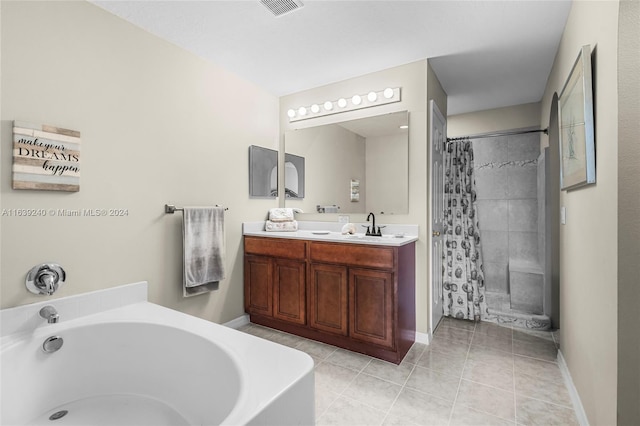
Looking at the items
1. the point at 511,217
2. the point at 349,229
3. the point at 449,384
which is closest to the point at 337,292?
the point at 349,229

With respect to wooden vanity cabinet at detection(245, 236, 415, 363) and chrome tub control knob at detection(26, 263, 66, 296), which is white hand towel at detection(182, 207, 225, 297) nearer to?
wooden vanity cabinet at detection(245, 236, 415, 363)

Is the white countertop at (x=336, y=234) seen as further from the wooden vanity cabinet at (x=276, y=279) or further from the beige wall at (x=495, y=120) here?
the beige wall at (x=495, y=120)

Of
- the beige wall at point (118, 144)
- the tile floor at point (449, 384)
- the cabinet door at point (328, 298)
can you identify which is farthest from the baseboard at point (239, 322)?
the cabinet door at point (328, 298)

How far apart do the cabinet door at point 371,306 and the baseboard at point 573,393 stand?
1.06m

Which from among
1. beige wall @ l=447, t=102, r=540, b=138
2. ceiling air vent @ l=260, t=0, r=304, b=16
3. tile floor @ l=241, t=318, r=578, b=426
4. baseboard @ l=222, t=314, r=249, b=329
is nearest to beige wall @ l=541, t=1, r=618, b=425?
tile floor @ l=241, t=318, r=578, b=426

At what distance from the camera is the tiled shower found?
11.4 feet

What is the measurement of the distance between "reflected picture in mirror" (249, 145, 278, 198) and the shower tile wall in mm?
2695

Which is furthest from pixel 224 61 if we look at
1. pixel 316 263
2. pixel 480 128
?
pixel 480 128

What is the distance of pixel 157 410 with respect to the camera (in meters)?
1.55

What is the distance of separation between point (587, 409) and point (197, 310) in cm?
260

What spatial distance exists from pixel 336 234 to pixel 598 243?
1.92 m

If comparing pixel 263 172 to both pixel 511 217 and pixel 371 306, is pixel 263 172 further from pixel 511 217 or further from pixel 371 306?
pixel 511 217

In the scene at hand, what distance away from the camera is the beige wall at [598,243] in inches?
47.9

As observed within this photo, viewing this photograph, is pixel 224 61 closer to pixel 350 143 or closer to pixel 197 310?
pixel 350 143
